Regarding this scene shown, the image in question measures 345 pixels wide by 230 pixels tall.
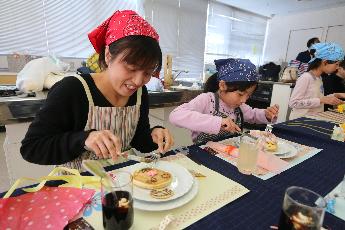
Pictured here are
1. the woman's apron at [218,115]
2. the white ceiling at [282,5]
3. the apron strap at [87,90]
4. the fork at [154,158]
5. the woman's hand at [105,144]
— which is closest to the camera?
the woman's hand at [105,144]

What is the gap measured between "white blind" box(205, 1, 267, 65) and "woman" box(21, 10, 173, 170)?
4.56m

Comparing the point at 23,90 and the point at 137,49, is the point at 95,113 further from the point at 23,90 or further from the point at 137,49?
the point at 23,90

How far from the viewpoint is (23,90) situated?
1613mm

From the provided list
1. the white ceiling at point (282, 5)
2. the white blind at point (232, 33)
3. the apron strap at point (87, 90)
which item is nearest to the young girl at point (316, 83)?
the apron strap at point (87, 90)

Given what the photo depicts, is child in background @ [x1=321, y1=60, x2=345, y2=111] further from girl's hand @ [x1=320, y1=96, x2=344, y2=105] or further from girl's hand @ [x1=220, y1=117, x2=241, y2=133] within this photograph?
girl's hand @ [x1=220, y1=117, x2=241, y2=133]

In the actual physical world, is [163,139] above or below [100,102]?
below

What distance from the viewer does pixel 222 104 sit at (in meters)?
1.51

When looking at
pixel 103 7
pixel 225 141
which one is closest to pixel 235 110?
pixel 225 141

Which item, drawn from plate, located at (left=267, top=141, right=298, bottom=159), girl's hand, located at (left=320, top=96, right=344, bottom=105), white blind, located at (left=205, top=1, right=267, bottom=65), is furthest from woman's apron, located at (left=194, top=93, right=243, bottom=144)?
white blind, located at (left=205, top=1, right=267, bottom=65)

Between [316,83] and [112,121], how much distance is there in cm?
236

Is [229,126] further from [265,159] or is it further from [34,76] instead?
[34,76]

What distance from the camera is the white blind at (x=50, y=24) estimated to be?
3.10 metres

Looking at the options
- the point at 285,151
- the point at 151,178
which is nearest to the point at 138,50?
the point at 151,178

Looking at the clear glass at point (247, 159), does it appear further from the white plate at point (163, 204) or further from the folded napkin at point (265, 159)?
the white plate at point (163, 204)
